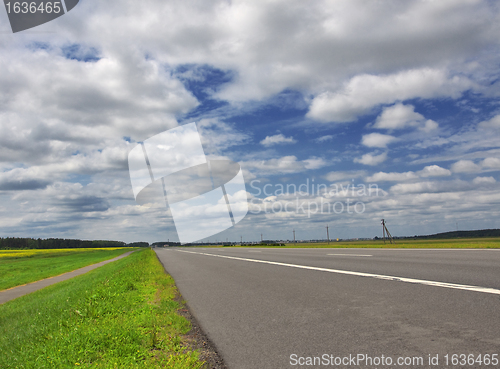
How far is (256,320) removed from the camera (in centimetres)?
553

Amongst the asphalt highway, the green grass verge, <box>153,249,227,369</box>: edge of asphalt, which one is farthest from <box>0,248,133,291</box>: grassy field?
the asphalt highway

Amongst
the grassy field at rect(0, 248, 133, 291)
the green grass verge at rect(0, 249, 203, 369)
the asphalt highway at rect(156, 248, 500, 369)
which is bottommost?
the grassy field at rect(0, 248, 133, 291)

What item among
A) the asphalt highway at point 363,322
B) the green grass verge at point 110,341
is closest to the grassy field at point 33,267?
the green grass verge at point 110,341

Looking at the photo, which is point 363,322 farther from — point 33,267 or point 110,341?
point 33,267

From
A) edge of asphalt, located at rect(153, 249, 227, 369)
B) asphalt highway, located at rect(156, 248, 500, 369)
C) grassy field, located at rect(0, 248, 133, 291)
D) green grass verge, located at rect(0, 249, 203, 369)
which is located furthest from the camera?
grassy field, located at rect(0, 248, 133, 291)

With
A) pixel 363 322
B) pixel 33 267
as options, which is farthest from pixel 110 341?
pixel 33 267

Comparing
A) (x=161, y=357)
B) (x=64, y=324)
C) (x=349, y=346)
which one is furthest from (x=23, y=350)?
(x=349, y=346)

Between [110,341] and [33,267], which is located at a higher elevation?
[110,341]

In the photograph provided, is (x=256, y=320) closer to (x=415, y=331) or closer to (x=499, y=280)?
(x=415, y=331)

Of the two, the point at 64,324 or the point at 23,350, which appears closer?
the point at 23,350

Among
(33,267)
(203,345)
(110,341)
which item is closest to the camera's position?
(203,345)

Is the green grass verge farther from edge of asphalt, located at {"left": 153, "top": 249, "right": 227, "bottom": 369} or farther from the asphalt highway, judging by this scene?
the asphalt highway

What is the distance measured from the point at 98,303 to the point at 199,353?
4877 mm

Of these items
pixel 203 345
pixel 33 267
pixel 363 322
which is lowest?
pixel 33 267
